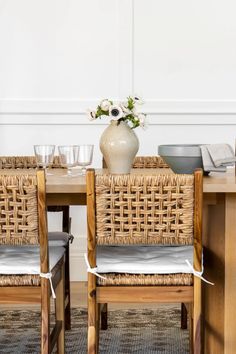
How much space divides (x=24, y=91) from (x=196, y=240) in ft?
7.54

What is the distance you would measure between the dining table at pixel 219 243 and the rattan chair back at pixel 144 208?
13 cm

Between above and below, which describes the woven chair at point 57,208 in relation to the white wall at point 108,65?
below

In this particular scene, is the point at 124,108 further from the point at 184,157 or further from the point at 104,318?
the point at 104,318

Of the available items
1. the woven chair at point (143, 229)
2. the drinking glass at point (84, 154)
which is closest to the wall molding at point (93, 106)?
the drinking glass at point (84, 154)

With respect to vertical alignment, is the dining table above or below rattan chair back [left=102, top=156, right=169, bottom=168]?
below

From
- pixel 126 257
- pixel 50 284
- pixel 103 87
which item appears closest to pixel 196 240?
pixel 126 257

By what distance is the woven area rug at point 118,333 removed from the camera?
2.86 metres

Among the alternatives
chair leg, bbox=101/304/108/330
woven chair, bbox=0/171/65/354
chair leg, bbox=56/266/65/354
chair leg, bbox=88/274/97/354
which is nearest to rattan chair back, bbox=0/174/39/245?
woven chair, bbox=0/171/65/354

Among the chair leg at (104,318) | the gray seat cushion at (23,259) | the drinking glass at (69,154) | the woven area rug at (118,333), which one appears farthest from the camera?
the chair leg at (104,318)

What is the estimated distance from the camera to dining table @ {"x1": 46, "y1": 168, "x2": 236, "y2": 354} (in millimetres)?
2248

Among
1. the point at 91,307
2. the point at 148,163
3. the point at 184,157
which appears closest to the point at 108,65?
the point at 148,163

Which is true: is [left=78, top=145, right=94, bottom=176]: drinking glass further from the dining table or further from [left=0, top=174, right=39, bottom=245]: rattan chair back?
[left=0, top=174, right=39, bottom=245]: rattan chair back

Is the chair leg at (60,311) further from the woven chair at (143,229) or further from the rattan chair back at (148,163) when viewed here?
Answer: the rattan chair back at (148,163)

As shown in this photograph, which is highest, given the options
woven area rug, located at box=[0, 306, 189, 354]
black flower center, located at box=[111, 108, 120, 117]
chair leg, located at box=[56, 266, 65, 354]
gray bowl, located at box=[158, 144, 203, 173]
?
black flower center, located at box=[111, 108, 120, 117]
